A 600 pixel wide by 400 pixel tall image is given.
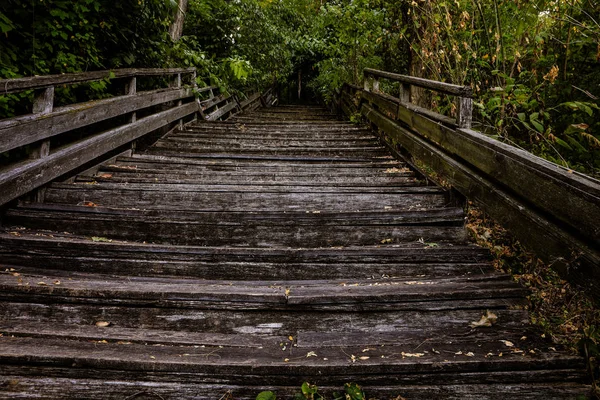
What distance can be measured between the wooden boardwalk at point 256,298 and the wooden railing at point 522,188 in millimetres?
330

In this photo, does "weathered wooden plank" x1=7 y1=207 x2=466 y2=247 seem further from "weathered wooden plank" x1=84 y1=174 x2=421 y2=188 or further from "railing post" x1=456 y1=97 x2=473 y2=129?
"weathered wooden plank" x1=84 y1=174 x2=421 y2=188

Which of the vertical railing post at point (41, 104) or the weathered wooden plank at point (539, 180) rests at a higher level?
the vertical railing post at point (41, 104)

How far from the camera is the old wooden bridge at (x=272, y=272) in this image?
195 cm

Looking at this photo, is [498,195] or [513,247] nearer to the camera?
[498,195]

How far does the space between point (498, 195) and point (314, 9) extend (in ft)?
66.0

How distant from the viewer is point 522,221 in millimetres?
2564

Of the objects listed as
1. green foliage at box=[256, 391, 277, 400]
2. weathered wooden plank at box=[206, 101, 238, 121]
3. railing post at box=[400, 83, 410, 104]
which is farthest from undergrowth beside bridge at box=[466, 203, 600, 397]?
weathered wooden plank at box=[206, 101, 238, 121]

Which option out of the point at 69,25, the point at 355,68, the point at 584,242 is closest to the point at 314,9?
the point at 355,68

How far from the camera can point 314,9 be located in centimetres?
2078

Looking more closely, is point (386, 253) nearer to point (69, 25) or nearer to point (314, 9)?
point (69, 25)

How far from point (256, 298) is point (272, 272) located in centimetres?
47

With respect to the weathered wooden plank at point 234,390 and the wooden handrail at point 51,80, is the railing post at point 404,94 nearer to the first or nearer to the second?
the wooden handrail at point 51,80

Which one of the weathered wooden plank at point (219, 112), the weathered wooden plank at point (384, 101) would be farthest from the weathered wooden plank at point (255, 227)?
the weathered wooden plank at point (219, 112)

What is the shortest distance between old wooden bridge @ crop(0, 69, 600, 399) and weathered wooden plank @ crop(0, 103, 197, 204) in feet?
0.05
